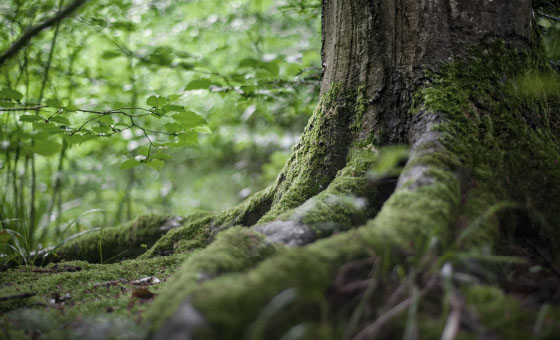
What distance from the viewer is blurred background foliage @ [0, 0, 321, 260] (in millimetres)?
2949

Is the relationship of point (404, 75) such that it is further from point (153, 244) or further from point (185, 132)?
point (153, 244)

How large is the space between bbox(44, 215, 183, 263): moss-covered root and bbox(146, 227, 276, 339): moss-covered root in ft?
5.67

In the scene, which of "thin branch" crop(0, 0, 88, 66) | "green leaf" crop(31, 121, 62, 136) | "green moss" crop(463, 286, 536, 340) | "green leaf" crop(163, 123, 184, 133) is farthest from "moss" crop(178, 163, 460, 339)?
"green leaf" crop(31, 121, 62, 136)

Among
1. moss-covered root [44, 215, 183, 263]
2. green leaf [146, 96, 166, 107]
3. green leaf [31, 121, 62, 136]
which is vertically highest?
green leaf [146, 96, 166, 107]

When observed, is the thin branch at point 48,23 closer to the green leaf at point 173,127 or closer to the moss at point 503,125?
the green leaf at point 173,127

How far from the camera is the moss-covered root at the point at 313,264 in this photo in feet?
2.87

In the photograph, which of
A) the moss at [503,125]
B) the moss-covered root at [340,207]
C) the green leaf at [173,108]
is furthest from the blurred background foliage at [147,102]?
the moss-covered root at [340,207]

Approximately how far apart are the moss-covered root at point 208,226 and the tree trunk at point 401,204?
0.01m

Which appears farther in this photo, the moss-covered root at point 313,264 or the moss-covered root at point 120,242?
the moss-covered root at point 120,242

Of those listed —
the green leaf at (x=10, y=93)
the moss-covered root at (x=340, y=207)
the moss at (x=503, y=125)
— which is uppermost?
the green leaf at (x=10, y=93)

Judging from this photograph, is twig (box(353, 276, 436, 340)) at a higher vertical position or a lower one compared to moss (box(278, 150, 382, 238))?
lower

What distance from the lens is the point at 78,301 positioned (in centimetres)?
156

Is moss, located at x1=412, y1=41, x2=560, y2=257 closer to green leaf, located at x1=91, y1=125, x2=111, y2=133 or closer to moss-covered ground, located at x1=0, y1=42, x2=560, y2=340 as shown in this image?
moss-covered ground, located at x1=0, y1=42, x2=560, y2=340

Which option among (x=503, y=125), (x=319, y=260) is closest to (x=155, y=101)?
(x=319, y=260)
